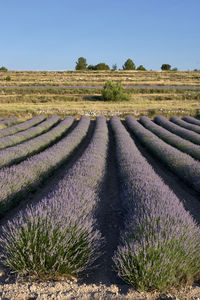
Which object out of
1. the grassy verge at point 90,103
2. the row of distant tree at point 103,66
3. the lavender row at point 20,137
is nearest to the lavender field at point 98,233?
the lavender row at point 20,137

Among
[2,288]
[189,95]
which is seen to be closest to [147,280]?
[2,288]

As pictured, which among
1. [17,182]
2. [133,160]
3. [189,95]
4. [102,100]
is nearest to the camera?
[17,182]

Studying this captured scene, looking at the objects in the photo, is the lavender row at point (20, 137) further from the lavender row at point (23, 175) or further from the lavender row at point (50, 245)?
the lavender row at point (50, 245)

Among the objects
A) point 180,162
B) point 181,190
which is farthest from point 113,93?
point 181,190

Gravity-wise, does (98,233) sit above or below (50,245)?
below

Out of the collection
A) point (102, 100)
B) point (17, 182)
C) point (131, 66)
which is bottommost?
point (17, 182)

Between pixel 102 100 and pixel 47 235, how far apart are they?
29.0 m

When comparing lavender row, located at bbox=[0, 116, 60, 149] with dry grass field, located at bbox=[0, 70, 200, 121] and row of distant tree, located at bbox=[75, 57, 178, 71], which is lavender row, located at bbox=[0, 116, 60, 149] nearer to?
dry grass field, located at bbox=[0, 70, 200, 121]

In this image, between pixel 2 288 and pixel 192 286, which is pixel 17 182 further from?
pixel 192 286

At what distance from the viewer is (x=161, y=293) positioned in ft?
8.04

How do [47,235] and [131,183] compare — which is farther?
[131,183]

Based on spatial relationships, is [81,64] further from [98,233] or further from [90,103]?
[98,233]

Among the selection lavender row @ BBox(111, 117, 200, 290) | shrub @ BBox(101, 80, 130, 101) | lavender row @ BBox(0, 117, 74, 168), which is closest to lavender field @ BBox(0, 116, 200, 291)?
lavender row @ BBox(111, 117, 200, 290)

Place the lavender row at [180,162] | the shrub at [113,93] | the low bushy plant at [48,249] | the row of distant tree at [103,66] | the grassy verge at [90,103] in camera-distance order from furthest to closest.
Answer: the row of distant tree at [103,66], the shrub at [113,93], the grassy verge at [90,103], the lavender row at [180,162], the low bushy plant at [48,249]
